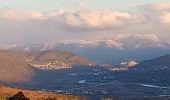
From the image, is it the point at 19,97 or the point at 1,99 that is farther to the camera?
the point at 1,99
